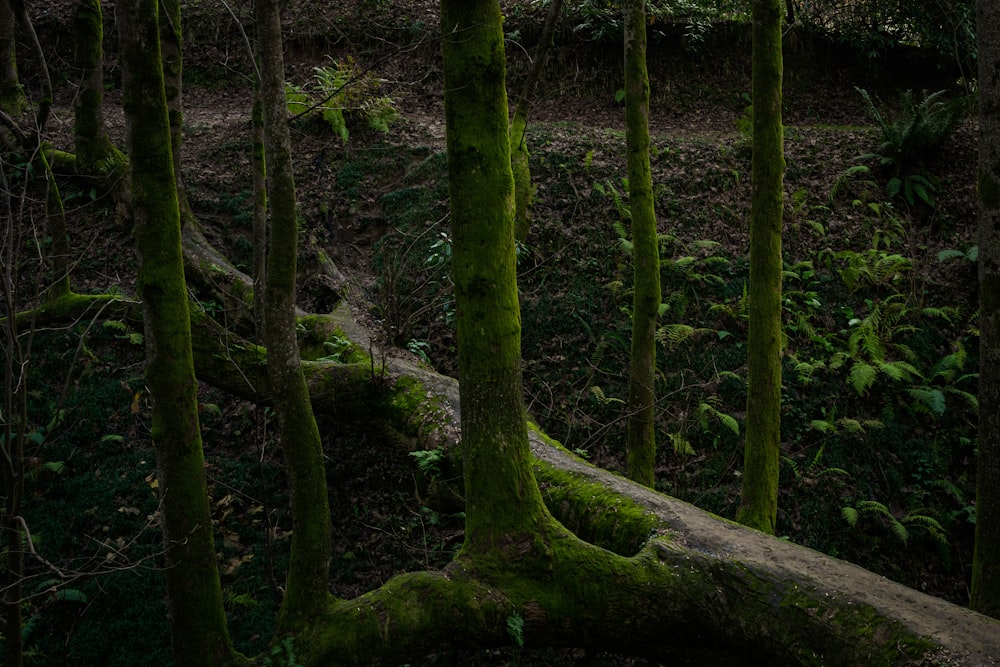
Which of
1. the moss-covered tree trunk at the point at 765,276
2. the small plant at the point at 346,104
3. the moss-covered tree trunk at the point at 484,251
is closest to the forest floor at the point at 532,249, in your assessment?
the small plant at the point at 346,104

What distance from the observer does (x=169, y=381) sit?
3512 millimetres

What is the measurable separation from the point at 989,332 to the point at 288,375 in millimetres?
4354

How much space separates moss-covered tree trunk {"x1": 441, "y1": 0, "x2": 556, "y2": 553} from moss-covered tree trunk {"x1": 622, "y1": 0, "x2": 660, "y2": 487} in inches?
128

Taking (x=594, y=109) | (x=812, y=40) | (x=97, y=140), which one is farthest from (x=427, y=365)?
(x=812, y=40)

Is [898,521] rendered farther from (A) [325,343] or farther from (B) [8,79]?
(B) [8,79]

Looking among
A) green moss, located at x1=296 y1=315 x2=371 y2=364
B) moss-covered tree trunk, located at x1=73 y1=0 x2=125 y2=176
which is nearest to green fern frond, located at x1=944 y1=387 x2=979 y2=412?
green moss, located at x1=296 y1=315 x2=371 y2=364

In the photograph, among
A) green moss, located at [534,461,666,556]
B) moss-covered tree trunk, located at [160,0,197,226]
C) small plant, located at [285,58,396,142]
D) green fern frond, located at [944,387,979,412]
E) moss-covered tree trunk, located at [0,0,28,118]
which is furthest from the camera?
small plant, located at [285,58,396,142]

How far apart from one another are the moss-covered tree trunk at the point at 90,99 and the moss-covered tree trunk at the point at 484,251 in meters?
7.97

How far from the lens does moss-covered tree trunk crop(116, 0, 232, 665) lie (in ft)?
11.3

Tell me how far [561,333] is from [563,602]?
5461 mm

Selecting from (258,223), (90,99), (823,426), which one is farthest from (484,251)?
(90,99)

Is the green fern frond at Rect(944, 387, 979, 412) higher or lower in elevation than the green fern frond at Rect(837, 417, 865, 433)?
higher

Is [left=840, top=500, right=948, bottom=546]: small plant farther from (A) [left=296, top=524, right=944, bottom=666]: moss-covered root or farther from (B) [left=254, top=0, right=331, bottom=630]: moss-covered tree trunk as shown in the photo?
(B) [left=254, top=0, right=331, bottom=630]: moss-covered tree trunk

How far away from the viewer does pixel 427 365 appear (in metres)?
7.34
